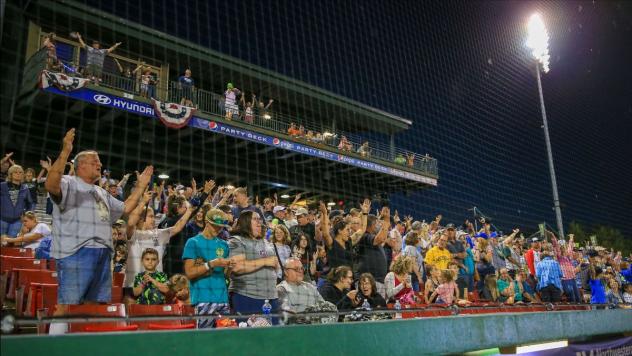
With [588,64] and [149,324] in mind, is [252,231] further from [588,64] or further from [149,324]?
[588,64]

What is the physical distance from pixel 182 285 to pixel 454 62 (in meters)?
5.36

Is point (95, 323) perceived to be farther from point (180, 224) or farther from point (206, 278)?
point (180, 224)

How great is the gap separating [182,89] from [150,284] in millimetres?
10142

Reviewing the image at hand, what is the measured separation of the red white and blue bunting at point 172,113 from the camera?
39.9ft

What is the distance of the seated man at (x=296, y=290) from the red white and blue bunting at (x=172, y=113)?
8469 millimetres

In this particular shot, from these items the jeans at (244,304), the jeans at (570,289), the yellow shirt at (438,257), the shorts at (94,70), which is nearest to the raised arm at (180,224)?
the jeans at (244,304)

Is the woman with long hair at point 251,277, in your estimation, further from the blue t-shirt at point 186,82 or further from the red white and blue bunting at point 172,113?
the blue t-shirt at point 186,82

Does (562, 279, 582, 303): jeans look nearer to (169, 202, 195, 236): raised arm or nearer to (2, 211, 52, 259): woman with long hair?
(169, 202, 195, 236): raised arm

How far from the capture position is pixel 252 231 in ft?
13.5

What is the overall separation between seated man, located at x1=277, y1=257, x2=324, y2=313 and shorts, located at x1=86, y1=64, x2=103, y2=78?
8254 millimetres

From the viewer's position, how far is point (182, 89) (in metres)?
13.5

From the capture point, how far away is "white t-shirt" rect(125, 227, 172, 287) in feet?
14.5

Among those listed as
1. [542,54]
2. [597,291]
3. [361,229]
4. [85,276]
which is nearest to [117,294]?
[85,276]

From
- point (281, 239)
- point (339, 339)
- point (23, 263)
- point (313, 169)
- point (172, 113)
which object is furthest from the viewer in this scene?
point (313, 169)
